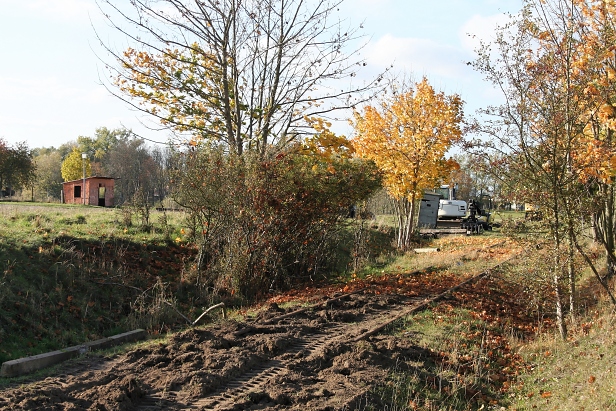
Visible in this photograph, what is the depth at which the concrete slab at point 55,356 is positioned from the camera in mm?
7598

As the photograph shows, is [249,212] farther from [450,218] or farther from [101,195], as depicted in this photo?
[101,195]

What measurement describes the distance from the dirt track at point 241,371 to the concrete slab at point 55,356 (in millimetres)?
402

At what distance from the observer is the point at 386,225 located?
1283 inches

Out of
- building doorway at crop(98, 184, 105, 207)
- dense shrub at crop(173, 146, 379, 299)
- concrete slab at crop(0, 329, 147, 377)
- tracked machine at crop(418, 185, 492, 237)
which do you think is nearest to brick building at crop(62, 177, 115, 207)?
building doorway at crop(98, 184, 105, 207)

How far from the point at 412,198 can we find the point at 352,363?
57.4ft

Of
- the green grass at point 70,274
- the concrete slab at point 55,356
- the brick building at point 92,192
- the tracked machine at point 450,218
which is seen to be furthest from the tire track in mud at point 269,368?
the brick building at point 92,192

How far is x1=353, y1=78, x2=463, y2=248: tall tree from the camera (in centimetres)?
2364

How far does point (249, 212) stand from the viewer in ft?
46.2

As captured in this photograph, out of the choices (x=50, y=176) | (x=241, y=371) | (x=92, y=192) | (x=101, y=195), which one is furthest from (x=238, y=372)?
(x=50, y=176)

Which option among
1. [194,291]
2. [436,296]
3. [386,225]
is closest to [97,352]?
[194,291]

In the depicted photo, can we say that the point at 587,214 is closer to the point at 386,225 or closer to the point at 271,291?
the point at 271,291

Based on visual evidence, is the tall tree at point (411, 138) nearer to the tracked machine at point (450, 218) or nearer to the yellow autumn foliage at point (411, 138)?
the yellow autumn foliage at point (411, 138)

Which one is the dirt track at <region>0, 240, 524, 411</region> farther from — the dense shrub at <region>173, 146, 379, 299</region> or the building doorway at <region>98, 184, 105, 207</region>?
the building doorway at <region>98, 184, 105, 207</region>

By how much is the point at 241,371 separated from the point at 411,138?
60.3 feet
